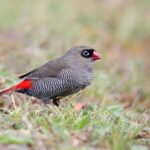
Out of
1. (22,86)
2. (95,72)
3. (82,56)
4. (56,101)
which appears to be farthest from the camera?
(95,72)

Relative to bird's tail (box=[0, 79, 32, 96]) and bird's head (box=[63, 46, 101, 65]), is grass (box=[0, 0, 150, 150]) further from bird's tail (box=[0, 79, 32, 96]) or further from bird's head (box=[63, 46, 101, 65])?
bird's head (box=[63, 46, 101, 65])

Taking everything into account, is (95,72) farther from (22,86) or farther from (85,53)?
(22,86)

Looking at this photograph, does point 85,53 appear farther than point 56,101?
Yes

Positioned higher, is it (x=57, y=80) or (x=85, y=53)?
(x=85, y=53)

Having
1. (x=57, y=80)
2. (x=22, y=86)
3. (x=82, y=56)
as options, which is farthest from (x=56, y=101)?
(x=82, y=56)

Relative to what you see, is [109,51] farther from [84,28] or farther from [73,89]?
[73,89]

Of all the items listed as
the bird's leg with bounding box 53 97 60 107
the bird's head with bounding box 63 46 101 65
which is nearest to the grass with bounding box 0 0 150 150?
the bird's leg with bounding box 53 97 60 107

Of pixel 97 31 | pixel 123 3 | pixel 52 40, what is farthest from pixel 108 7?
pixel 52 40
